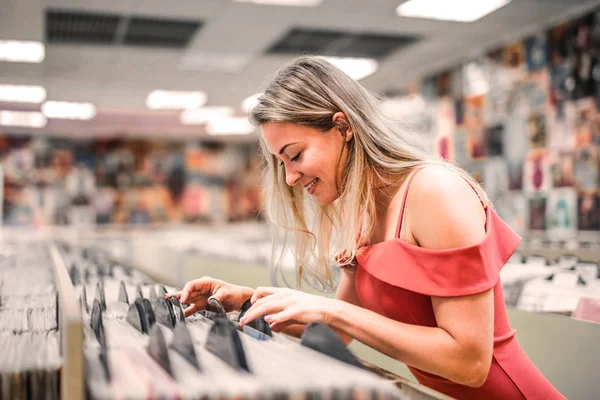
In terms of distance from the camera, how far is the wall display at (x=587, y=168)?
197 inches

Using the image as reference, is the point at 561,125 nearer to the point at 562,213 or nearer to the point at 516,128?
the point at 516,128

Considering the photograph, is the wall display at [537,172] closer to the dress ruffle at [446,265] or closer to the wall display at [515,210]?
the wall display at [515,210]

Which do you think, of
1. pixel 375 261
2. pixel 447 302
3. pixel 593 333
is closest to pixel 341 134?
pixel 375 261

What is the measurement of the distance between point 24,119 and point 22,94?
7.60 feet

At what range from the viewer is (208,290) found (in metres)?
1.24

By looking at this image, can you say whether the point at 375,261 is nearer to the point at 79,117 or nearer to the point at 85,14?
the point at 85,14

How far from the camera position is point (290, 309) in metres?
0.92

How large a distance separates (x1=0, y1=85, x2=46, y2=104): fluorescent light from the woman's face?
7621mm

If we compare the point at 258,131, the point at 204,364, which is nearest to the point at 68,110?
the point at 258,131

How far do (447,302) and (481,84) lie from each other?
5973 mm

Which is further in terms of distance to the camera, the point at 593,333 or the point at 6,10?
the point at 6,10

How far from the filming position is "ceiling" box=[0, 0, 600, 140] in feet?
16.1

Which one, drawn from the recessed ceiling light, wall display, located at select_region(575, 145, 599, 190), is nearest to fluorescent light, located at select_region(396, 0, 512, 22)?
wall display, located at select_region(575, 145, 599, 190)

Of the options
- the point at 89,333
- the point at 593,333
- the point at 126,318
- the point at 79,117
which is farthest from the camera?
the point at 79,117
